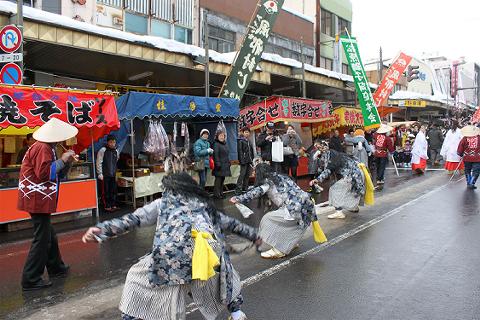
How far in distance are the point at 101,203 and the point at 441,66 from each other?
62604 millimetres

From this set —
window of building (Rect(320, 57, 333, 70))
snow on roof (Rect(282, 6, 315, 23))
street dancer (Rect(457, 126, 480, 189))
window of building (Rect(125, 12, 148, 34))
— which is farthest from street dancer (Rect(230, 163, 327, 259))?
window of building (Rect(320, 57, 333, 70))

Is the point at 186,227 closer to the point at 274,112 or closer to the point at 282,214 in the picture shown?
the point at 282,214

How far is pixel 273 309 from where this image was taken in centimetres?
451

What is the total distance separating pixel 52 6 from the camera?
1309 centimetres

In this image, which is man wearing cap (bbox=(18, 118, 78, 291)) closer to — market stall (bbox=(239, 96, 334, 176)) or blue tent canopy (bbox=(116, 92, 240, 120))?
blue tent canopy (bbox=(116, 92, 240, 120))

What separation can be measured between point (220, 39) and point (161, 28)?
3706mm

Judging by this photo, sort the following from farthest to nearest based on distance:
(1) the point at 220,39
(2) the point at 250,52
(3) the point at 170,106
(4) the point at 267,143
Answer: (1) the point at 220,39, (2) the point at 250,52, (4) the point at 267,143, (3) the point at 170,106

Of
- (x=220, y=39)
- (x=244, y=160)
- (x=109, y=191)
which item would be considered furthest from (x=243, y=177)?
(x=220, y=39)

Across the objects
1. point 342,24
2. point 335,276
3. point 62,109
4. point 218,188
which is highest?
point 342,24

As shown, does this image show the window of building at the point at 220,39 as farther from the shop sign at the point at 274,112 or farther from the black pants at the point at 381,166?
the black pants at the point at 381,166

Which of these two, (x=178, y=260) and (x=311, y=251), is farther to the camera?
(x=311, y=251)

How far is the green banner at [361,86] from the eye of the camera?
57.5ft

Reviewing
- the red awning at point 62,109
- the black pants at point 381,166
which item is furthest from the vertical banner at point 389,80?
the red awning at point 62,109

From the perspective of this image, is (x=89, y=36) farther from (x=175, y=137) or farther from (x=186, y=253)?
(x=186, y=253)
